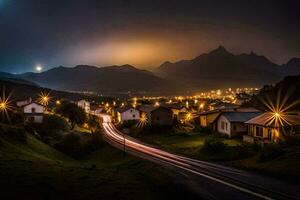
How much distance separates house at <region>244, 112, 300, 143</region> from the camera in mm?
47781

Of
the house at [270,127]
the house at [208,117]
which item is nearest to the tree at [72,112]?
the house at [208,117]

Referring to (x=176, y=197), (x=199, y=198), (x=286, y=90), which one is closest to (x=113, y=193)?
(x=176, y=197)

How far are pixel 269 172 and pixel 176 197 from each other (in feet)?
37.3

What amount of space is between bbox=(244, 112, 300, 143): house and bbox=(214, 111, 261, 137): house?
6278 mm

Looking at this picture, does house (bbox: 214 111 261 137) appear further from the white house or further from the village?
the white house

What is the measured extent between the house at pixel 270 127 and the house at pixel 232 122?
6278 mm

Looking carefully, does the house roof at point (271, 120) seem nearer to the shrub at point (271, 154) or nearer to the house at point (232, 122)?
the house at point (232, 122)

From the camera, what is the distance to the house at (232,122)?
2438 inches

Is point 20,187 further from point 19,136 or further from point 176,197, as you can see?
point 19,136

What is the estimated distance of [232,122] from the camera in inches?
2437

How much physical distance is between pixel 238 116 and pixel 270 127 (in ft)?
52.2

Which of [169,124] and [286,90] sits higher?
[286,90]

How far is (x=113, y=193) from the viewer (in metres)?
19.9

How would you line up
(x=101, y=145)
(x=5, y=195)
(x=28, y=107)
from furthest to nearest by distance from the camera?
(x=28, y=107)
(x=101, y=145)
(x=5, y=195)
